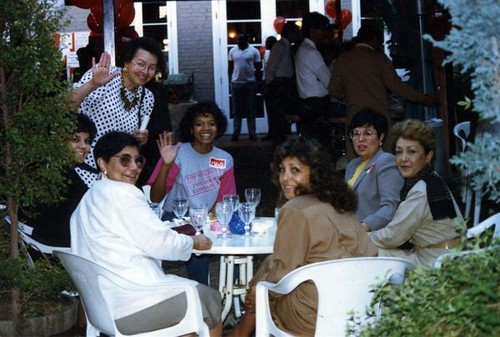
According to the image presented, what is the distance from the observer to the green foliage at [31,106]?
5.01 meters

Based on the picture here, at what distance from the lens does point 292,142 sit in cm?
445

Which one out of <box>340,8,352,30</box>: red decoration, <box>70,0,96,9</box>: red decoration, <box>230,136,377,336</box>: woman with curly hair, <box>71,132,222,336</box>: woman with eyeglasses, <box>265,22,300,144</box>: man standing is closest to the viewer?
<box>230,136,377,336</box>: woman with curly hair

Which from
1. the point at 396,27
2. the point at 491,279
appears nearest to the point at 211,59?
the point at 396,27

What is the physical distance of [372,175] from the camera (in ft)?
17.6

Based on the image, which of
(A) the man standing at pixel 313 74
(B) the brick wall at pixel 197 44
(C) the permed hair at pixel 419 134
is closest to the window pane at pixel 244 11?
(B) the brick wall at pixel 197 44

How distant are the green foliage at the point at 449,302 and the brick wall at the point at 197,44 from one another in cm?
1493

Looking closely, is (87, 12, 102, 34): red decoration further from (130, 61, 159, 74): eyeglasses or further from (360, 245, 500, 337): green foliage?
(360, 245, 500, 337): green foliage

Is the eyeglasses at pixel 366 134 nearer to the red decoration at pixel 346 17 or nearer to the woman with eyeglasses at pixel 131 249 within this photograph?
the woman with eyeglasses at pixel 131 249

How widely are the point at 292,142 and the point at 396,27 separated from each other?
17.2 ft

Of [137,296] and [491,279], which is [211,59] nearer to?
[137,296]

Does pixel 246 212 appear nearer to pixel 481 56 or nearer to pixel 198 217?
pixel 198 217

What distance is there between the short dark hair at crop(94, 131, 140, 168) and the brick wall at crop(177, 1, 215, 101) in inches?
515

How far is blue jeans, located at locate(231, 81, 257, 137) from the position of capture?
16263 millimetres

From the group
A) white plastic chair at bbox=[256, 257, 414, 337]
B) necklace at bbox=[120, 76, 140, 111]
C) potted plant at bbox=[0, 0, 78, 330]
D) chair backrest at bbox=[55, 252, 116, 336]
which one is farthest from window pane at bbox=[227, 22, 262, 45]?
white plastic chair at bbox=[256, 257, 414, 337]
